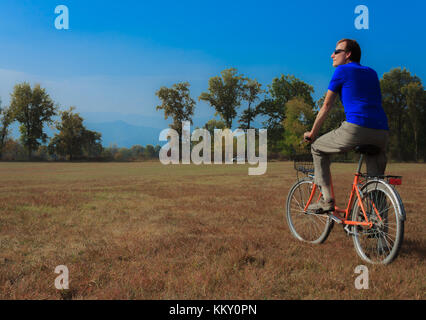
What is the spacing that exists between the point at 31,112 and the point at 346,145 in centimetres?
7687

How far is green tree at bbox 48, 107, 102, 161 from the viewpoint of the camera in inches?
2670

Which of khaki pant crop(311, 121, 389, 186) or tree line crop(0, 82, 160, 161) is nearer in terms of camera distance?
khaki pant crop(311, 121, 389, 186)

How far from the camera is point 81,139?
69.2 meters

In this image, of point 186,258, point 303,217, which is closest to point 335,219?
point 303,217

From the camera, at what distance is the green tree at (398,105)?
50.6 meters

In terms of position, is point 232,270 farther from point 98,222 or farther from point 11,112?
point 11,112

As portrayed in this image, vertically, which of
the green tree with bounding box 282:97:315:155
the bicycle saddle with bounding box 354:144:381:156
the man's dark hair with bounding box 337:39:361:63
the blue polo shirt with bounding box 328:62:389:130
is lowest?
the bicycle saddle with bounding box 354:144:381:156

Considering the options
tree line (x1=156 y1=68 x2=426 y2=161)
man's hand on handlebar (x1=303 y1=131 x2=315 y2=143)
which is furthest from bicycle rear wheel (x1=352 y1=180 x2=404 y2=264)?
tree line (x1=156 y1=68 x2=426 y2=161)

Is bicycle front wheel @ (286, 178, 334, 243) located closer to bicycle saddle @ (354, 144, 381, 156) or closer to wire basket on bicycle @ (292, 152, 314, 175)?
wire basket on bicycle @ (292, 152, 314, 175)

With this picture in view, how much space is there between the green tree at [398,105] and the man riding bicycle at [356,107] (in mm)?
54240

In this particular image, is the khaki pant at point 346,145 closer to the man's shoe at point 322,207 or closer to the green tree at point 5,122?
the man's shoe at point 322,207

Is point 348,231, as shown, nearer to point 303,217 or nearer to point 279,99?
point 303,217

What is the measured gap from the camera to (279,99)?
66.1 meters

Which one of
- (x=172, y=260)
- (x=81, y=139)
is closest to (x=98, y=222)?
(x=172, y=260)
